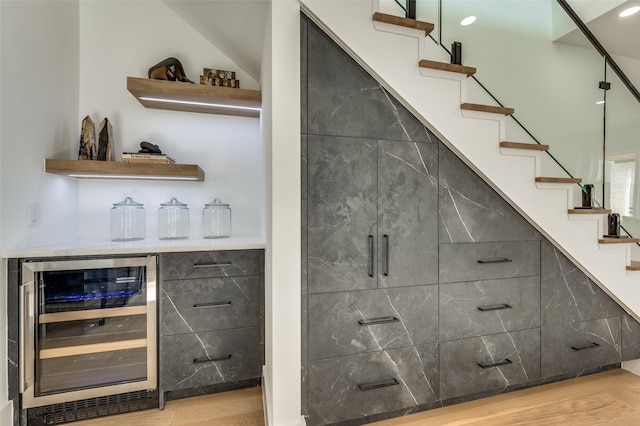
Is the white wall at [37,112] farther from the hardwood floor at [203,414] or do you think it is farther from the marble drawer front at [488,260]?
the marble drawer front at [488,260]

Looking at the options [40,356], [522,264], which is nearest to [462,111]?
[522,264]

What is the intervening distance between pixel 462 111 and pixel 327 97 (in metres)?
0.88

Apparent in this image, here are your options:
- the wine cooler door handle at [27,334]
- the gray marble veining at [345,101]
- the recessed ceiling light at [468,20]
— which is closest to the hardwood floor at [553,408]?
the gray marble veining at [345,101]

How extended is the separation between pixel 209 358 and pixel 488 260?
1.96m

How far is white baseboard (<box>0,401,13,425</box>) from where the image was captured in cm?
153

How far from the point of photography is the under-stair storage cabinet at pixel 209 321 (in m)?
1.84

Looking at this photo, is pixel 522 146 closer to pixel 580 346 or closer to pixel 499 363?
pixel 499 363

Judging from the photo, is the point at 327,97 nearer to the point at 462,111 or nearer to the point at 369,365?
the point at 462,111

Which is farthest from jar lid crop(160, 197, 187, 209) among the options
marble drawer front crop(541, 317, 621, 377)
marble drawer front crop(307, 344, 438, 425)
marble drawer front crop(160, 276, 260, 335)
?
marble drawer front crop(541, 317, 621, 377)

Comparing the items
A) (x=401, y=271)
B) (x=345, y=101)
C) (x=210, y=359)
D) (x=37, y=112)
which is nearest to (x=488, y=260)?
(x=401, y=271)

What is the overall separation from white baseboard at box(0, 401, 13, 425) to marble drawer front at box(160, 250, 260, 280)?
0.99 m

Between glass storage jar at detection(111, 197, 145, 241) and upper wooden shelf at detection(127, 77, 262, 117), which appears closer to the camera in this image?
upper wooden shelf at detection(127, 77, 262, 117)

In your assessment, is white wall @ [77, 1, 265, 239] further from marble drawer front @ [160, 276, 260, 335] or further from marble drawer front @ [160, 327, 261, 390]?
marble drawer front @ [160, 327, 261, 390]

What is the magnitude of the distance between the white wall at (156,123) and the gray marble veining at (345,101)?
0.95 metres
